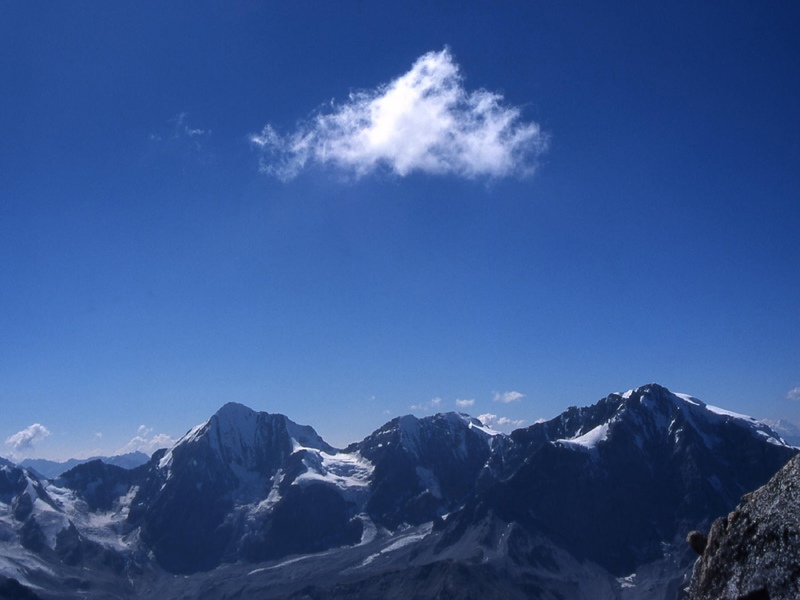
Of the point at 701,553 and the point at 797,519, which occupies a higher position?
the point at 797,519

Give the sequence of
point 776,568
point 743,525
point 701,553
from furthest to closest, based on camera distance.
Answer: point 701,553 → point 743,525 → point 776,568

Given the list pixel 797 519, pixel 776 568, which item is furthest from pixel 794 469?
pixel 776 568

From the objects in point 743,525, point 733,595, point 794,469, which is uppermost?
point 794,469

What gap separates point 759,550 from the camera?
1995cm

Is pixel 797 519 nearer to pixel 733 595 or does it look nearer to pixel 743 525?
pixel 743 525

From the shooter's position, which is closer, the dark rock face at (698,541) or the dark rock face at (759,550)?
the dark rock face at (759,550)

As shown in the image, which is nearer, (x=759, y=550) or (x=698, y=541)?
(x=759, y=550)

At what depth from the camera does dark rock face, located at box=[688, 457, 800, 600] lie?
18891 mm

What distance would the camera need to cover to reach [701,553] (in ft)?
76.7

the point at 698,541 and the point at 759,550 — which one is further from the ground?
the point at 759,550

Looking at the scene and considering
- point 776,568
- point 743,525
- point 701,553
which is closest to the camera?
point 776,568

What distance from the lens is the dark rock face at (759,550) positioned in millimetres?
18891

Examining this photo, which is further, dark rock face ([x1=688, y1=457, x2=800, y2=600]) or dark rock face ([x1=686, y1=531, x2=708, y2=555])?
dark rock face ([x1=686, y1=531, x2=708, y2=555])

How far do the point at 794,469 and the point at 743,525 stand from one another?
9.79ft
